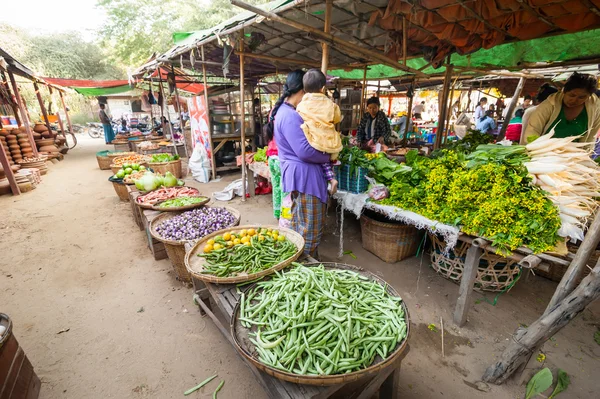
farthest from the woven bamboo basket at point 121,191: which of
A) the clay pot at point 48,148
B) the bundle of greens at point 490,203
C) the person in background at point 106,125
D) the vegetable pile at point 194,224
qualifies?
the person in background at point 106,125

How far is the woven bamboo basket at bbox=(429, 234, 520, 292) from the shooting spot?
10.2ft

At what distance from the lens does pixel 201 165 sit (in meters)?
8.34

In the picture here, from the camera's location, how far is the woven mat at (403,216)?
2.82 metres

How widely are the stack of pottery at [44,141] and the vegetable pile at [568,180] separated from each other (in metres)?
15.5

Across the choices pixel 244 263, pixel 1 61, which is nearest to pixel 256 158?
pixel 244 263

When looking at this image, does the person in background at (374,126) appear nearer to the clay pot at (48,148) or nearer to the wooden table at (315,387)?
the wooden table at (315,387)

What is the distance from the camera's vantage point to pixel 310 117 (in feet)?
8.61

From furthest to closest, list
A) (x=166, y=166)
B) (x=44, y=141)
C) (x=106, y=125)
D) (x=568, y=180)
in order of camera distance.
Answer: (x=106, y=125)
(x=44, y=141)
(x=166, y=166)
(x=568, y=180)

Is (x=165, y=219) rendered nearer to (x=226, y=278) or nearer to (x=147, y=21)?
(x=226, y=278)

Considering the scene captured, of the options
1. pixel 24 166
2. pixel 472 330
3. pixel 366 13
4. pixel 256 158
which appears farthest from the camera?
pixel 24 166

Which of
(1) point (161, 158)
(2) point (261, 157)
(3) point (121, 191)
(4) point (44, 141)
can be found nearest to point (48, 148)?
(4) point (44, 141)

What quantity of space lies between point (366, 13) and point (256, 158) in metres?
3.49

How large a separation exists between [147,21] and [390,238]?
87.8ft

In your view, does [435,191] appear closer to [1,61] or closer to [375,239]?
[375,239]
